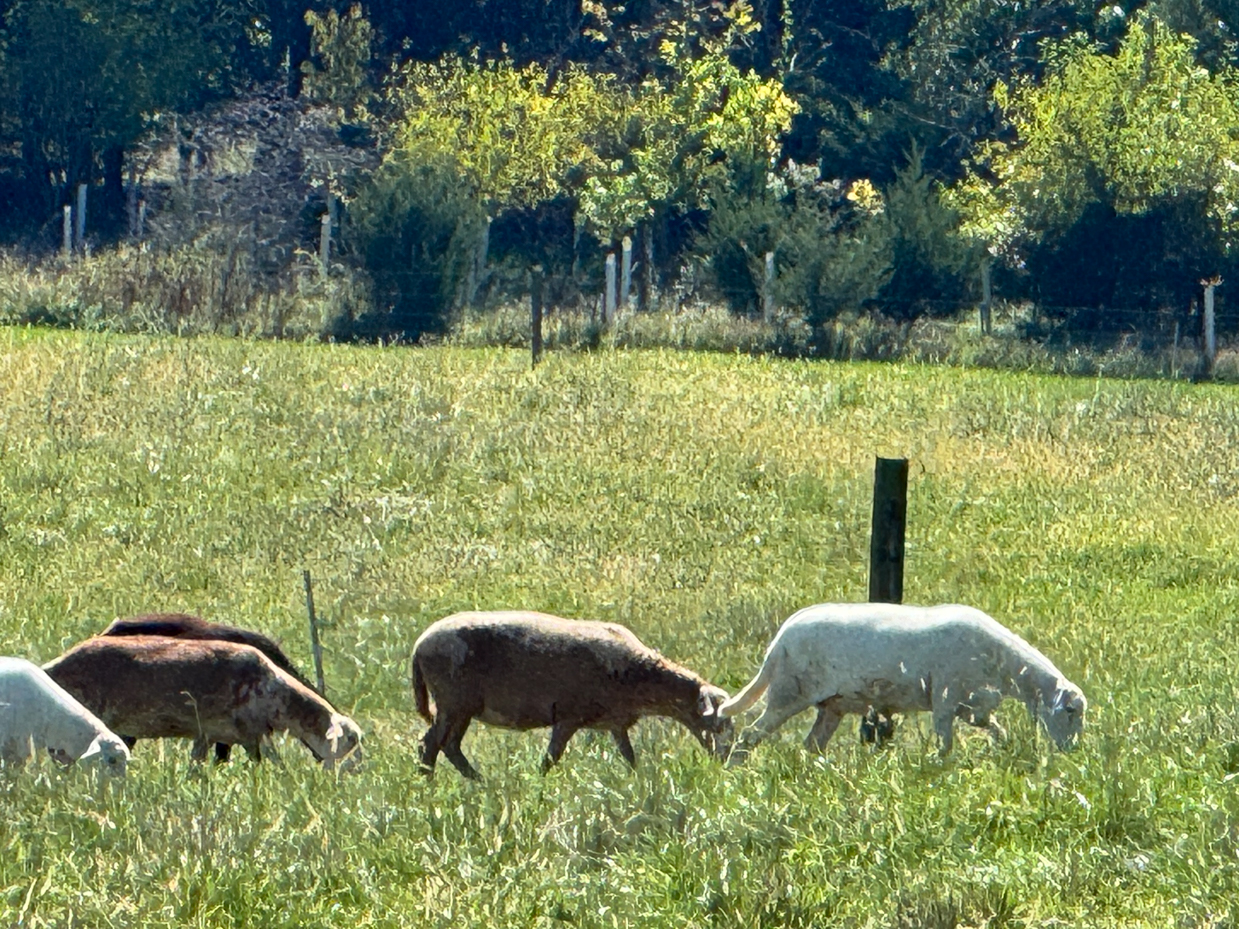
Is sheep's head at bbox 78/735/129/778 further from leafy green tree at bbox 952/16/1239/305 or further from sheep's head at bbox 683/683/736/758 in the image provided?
leafy green tree at bbox 952/16/1239/305

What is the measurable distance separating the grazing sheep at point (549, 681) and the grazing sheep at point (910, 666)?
0.82 m

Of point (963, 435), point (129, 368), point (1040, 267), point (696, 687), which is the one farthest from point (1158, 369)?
point (696, 687)

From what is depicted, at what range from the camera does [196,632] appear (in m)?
11.3

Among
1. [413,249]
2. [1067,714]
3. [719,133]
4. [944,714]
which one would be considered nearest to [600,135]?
[719,133]

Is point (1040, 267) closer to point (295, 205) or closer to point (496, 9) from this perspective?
point (295, 205)

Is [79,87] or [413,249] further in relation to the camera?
[79,87]

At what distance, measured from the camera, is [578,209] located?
51.3 m

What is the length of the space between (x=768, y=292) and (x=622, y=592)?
19651mm

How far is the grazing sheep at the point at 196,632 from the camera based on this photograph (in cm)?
1120

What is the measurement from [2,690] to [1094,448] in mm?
15917

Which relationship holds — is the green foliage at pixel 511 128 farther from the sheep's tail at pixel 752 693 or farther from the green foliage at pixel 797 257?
the sheep's tail at pixel 752 693

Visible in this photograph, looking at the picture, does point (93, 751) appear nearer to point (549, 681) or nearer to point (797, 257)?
point (549, 681)

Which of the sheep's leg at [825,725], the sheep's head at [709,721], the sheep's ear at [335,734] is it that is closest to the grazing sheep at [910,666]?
the sheep's leg at [825,725]

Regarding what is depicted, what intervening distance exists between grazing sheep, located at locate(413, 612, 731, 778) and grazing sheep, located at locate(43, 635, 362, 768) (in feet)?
1.92
